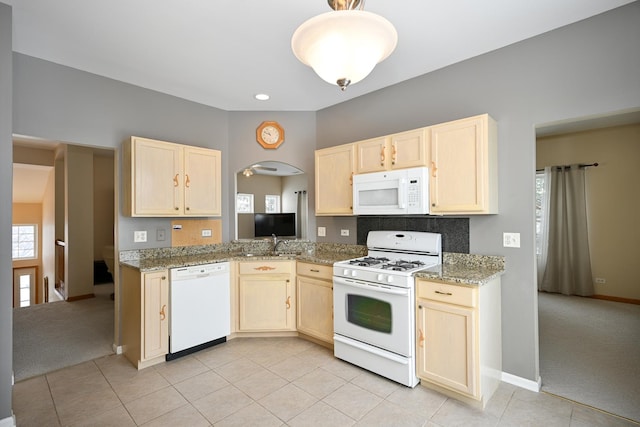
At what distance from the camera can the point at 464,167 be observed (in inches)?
93.6

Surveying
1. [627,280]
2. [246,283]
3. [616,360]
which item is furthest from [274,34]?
[627,280]

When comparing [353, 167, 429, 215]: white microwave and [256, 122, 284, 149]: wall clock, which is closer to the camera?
[353, 167, 429, 215]: white microwave

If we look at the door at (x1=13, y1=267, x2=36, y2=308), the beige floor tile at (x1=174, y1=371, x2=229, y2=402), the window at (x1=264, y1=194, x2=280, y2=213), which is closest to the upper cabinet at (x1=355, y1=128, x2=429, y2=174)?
the window at (x1=264, y1=194, x2=280, y2=213)

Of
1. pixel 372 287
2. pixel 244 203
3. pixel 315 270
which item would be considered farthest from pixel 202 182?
pixel 372 287

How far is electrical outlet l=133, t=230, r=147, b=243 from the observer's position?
311 centimetres

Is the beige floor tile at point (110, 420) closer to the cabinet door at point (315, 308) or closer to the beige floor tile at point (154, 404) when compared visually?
the beige floor tile at point (154, 404)

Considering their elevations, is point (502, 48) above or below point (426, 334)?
above

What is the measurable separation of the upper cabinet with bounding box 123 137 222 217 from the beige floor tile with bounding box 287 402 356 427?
7.22 feet

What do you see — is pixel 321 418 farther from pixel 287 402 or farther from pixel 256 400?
pixel 256 400

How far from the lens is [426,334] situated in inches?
89.9

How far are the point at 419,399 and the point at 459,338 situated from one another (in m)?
0.54

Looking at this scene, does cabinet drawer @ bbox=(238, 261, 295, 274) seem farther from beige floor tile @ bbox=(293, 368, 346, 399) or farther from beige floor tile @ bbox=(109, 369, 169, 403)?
beige floor tile @ bbox=(109, 369, 169, 403)

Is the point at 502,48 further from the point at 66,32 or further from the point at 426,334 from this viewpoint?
the point at 66,32

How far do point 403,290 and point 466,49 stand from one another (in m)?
2.00
